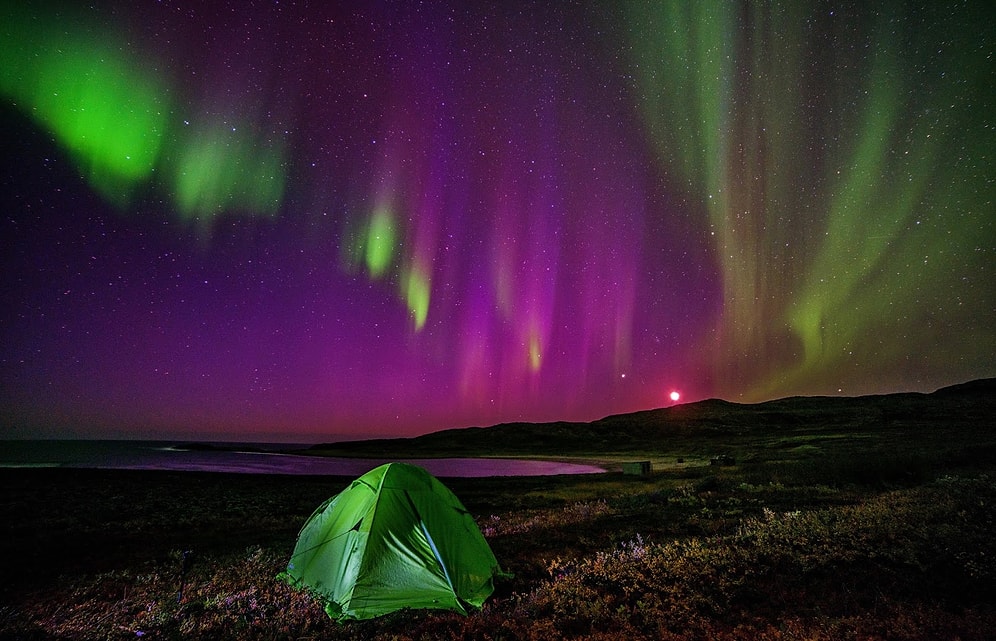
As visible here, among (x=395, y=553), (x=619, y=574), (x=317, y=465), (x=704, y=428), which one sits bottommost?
(x=317, y=465)

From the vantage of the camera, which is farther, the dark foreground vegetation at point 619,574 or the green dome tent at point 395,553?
the green dome tent at point 395,553

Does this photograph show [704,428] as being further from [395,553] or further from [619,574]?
[395,553]

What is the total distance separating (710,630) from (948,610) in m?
3.98

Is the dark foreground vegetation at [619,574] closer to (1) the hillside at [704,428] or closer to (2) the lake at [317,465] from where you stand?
(2) the lake at [317,465]

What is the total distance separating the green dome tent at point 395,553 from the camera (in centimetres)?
860

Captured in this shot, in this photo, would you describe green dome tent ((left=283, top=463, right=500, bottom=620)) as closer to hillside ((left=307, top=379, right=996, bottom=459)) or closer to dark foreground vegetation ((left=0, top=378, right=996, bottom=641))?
dark foreground vegetation ((left=0, top=378, right=996, bottom=641))

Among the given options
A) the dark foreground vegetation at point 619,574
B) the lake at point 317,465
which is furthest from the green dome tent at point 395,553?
the lake at point 317,465

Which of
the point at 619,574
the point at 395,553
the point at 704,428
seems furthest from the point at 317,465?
the point at 704,428

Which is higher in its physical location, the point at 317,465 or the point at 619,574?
the point at 619,574

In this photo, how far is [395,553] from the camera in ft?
29.5

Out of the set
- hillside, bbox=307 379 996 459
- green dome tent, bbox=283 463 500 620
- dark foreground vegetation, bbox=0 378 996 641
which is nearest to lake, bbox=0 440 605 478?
hillside, bbox=307 379 996 459

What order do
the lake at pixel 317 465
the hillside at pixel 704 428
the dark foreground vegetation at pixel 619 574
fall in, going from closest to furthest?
1. the dark foreground vegetation at pixel 619 574
2. the lake at pixel 317 465
3. the hillside at pixel 704 428

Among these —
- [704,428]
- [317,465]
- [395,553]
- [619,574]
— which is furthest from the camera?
[704,428]

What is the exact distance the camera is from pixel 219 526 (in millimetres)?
20594
